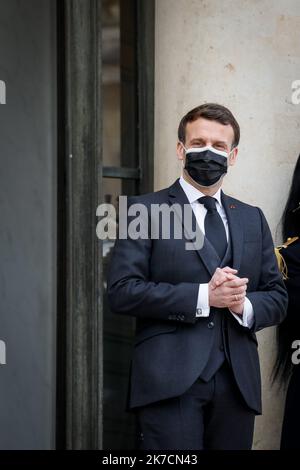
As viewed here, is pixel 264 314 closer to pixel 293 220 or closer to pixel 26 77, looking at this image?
pixel 293 220

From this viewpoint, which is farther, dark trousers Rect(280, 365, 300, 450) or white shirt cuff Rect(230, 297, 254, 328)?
dark trousers Rect(280, 365, 300, 450)

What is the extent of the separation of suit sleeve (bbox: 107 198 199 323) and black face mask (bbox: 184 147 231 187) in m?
0.31

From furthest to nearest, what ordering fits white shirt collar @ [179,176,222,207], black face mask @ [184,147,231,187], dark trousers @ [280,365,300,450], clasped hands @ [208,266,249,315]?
dark trousers @ [280,365,300,450] → white shirt collar @ [179,176,222,207] → black face mask @ [184,147,231,187] → clasped hands @ [208,266,249,315]

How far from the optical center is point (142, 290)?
3.08m

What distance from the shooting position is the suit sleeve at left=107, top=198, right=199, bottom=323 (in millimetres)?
3072

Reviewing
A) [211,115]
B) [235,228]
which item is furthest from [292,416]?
[211,115]

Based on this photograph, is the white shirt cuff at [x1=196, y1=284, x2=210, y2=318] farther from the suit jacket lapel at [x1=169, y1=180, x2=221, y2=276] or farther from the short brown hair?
the short brown hair

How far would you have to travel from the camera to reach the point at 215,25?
4.15 meters

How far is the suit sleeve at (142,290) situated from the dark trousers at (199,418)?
284 mm

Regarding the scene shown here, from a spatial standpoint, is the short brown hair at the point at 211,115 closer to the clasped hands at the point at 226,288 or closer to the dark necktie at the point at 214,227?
the dark necktie at the point at 214,227

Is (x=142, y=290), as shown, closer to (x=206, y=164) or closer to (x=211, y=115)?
(x=206, y=164)

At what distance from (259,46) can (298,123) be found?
0.46 metres

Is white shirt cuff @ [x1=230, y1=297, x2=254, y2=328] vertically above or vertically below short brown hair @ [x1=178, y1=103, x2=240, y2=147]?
below

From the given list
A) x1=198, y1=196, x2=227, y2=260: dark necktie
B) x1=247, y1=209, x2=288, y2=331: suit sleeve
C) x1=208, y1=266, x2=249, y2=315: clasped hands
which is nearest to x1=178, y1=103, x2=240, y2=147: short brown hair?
x1=198, y1=196, x2=227, y2=260: dark necktie
